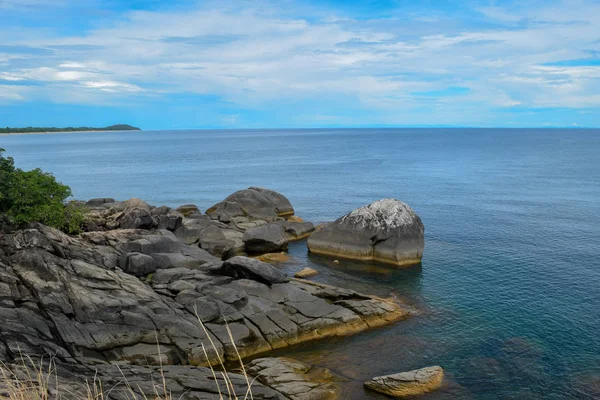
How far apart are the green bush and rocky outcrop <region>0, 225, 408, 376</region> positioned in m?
4.12

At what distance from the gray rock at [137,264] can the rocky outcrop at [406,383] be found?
55.5ft

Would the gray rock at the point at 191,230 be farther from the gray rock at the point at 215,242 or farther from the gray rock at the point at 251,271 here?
the gray rock at the point at 251,271

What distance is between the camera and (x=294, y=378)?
2323cm

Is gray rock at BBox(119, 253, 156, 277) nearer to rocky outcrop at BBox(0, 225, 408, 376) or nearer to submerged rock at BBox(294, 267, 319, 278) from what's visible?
rocky outcrop at BBox(0, 225, 408, 376)

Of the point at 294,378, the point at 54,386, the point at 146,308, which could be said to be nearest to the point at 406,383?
the point at 294,378

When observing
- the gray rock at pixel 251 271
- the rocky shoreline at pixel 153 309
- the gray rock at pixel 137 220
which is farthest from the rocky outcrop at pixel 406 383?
the gray rock at pixel 137 220

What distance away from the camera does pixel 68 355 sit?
2245 cm

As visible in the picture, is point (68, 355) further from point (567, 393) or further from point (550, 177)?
point (550, 177)

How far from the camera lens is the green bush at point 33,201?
35062 mm

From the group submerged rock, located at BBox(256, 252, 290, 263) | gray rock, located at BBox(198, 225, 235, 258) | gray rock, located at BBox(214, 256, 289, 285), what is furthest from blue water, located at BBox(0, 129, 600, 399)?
gray rock, located at BBox(198, 225, 235, 258)

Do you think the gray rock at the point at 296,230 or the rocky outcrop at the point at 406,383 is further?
the gray rock at the point at 296,230

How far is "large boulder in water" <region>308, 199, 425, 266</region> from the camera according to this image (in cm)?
4175

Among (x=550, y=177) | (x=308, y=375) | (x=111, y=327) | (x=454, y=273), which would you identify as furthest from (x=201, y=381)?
(x=550, y=177)

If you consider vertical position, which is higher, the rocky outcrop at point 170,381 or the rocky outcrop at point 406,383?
the rocky outcrop at point 170,381
